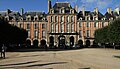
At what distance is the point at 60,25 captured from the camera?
4291 inches

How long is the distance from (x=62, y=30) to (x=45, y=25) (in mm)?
7395

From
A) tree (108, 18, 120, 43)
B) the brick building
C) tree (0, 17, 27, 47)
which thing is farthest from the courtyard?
the brick building

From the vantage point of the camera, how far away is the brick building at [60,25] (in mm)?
108125

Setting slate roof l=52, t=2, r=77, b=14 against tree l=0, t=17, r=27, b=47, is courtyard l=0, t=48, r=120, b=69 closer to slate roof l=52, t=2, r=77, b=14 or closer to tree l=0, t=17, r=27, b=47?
tree l=0, t=17, r=27, b=47

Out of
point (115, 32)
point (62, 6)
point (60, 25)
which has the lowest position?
point (115, 32)

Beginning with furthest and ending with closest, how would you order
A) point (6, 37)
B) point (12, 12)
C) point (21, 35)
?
1. point (12, 12)
2. point (21, 35)
3. point (6, 37)

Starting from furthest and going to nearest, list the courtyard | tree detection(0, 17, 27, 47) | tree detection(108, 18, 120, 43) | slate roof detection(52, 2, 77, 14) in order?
slate roof detection(52, 2, 77, 14)
tree detection(108, 18, 120, 43)
tree detection(0, 17, 27, 47)
the courtyard

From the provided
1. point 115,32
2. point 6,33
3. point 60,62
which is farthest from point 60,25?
point 60,62

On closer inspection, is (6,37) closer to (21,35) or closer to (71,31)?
(21,35)

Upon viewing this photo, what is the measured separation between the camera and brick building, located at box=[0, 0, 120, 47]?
355ft

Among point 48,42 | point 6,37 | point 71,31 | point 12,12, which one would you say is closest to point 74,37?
point 71,31

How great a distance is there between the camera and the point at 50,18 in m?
108

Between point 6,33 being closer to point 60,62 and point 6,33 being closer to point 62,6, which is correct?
point 60,62

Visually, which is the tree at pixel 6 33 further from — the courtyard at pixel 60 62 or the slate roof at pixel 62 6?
the slate roof at pixel 62 6
